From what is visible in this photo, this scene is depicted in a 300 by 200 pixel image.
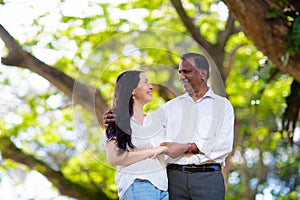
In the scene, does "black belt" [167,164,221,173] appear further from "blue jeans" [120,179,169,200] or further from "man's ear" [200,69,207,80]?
"man's ear" [200,69,207,80]

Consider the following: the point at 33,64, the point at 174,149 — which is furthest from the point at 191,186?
the point at 33,64

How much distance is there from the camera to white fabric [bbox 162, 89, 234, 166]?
8.79 feet

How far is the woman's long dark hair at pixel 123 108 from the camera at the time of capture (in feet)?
8.52

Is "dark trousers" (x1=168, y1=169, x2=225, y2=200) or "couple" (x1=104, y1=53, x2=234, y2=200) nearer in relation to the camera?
"couple" (x1=104, y1=53, x2=234, y2=200)

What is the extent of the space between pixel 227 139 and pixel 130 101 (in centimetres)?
41

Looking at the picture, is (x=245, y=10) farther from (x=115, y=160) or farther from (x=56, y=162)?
(x=56, y=162)

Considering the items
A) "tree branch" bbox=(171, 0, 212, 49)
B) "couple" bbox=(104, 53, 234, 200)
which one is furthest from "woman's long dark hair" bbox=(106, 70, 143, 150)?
"tree branch" bbox=(171, 0, 212, 49)

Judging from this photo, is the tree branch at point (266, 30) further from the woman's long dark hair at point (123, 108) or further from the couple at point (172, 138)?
the woman's long dark hair at point (123, 108)

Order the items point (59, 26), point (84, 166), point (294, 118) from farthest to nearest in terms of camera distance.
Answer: point (84, 166) < point (59, 26) < point (294, 118)

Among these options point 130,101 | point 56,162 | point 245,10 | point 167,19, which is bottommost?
point 56,162

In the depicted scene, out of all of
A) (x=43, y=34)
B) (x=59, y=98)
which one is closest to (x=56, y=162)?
(x=59, y=98)

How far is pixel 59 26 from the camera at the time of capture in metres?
7.24

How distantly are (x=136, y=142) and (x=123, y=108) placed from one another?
138 mm

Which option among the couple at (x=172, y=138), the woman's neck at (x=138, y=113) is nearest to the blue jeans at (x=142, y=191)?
the couple at (x=172, y=138)
